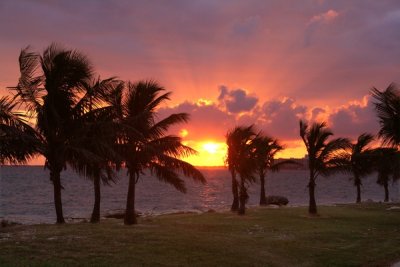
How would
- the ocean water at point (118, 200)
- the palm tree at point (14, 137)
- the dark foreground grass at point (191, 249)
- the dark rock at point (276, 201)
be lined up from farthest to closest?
the ocean water at point (118, 200), the dark rock at point (276, 201), the palm tree at point (14, 137), the dark foreground grass at point (191, 249)

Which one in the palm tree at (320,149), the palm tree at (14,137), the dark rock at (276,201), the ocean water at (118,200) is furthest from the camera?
the ocean water at (118,200)

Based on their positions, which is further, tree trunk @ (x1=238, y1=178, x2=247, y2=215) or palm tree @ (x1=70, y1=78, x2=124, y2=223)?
tree trunk @ (x1=238, y1=178, x2=247, y2=215)

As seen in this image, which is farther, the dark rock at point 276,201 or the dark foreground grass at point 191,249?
the dark rock at point 276,201

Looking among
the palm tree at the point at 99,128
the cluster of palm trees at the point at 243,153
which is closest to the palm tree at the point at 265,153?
the cluster of palm trees at the point at 243,153

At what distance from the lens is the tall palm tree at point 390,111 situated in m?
24.6

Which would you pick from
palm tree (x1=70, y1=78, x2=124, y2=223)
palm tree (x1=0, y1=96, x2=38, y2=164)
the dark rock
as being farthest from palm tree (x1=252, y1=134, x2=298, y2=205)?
palm tree (x1=0, y1=96, x2=38, y2=164)

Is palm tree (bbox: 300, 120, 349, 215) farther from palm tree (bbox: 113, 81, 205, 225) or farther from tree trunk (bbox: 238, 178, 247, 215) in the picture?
palm tree (bbox: 113, 81, 205, 225)

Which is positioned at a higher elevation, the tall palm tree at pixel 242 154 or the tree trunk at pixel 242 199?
the tall palm tree at pixel 242 154

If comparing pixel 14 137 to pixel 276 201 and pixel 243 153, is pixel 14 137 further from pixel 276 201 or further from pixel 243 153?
pixel 276 201

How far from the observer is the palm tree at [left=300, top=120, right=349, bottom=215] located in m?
29.1

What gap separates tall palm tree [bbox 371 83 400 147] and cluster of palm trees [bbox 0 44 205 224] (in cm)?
1042

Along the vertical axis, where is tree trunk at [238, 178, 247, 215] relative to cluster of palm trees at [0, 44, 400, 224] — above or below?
below

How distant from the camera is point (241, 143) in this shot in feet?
98.2

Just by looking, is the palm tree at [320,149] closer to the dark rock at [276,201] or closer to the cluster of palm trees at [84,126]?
the cluster of palm trees at [84,126]
